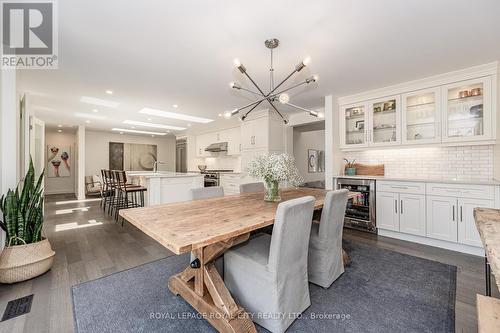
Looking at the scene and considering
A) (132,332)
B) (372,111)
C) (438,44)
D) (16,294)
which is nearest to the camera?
(132,332)

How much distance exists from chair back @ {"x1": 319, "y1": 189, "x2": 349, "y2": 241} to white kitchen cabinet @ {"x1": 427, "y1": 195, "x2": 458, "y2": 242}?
1867mm

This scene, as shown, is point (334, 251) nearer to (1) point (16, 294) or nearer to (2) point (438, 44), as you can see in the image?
(2) point (438, 44)

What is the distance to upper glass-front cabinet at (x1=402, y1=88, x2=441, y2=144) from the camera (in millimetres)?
3283

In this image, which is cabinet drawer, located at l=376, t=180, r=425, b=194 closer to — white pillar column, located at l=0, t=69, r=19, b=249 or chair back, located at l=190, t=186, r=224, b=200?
chair back, located at l=190, t=186, r=224, b=200

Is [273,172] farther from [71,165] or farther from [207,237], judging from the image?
[71,165]

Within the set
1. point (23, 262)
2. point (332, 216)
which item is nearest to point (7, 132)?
point (23, 262)

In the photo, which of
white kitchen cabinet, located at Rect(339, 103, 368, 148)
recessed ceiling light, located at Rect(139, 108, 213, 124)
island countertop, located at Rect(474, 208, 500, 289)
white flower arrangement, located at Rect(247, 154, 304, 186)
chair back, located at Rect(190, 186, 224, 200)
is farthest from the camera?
recessed ceiling light, located at Rect(139, 108, 213, 124)

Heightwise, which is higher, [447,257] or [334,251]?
[334,251]

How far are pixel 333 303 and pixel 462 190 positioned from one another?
245 centimetres

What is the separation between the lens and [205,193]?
8.25 ft

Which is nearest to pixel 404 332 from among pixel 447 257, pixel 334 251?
pixel 334 251

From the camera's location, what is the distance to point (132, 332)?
154 cm

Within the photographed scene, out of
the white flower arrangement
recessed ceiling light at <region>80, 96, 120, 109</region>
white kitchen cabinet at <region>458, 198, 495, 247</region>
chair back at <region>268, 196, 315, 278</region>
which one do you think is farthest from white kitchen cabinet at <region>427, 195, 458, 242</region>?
recessed ceiling light at <region>80, 96, 120, 109</region>

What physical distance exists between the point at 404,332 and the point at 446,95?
3241 mm
